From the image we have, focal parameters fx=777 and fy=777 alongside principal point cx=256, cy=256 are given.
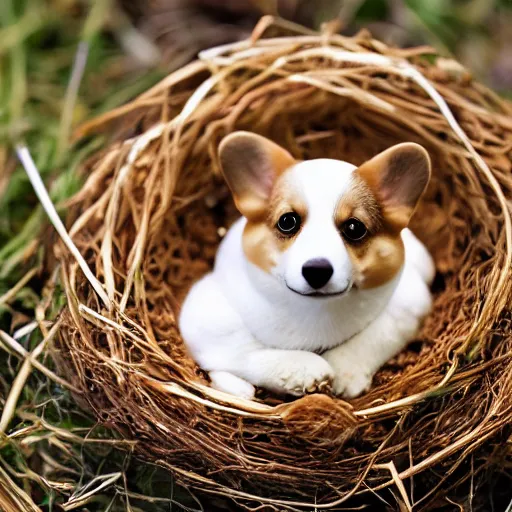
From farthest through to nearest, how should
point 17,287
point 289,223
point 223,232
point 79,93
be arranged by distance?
point 79,93, point 223,232, point 17,287, point 289,223

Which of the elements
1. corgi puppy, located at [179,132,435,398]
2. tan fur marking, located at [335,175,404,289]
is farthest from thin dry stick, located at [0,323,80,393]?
tan fur marking, located at [335,175,404,289]

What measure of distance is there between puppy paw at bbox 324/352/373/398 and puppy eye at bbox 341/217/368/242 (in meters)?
0.30

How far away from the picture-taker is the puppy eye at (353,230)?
1472 millimetres

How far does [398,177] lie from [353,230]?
153mm

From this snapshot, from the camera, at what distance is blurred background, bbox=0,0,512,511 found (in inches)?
62.2

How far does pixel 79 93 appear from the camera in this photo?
2.52 meters

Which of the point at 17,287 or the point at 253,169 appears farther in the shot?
the point at 17,287

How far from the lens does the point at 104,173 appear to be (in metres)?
1.92

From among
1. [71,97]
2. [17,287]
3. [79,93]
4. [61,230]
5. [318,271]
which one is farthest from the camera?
[79,93]

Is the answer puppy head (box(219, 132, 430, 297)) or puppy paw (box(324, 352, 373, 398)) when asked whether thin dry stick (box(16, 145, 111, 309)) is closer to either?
puppy head (box(219, 132, 430, 297))

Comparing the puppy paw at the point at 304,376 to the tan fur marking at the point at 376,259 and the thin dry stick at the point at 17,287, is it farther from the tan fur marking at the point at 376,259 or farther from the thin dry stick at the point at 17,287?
the thin dry stick at the point at 17,287

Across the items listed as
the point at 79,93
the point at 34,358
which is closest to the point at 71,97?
the point at 79,93

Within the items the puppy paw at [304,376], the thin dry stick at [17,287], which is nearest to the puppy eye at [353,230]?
the puppy paw at [304,376]

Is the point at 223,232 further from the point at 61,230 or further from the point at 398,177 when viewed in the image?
the point at 398,177
